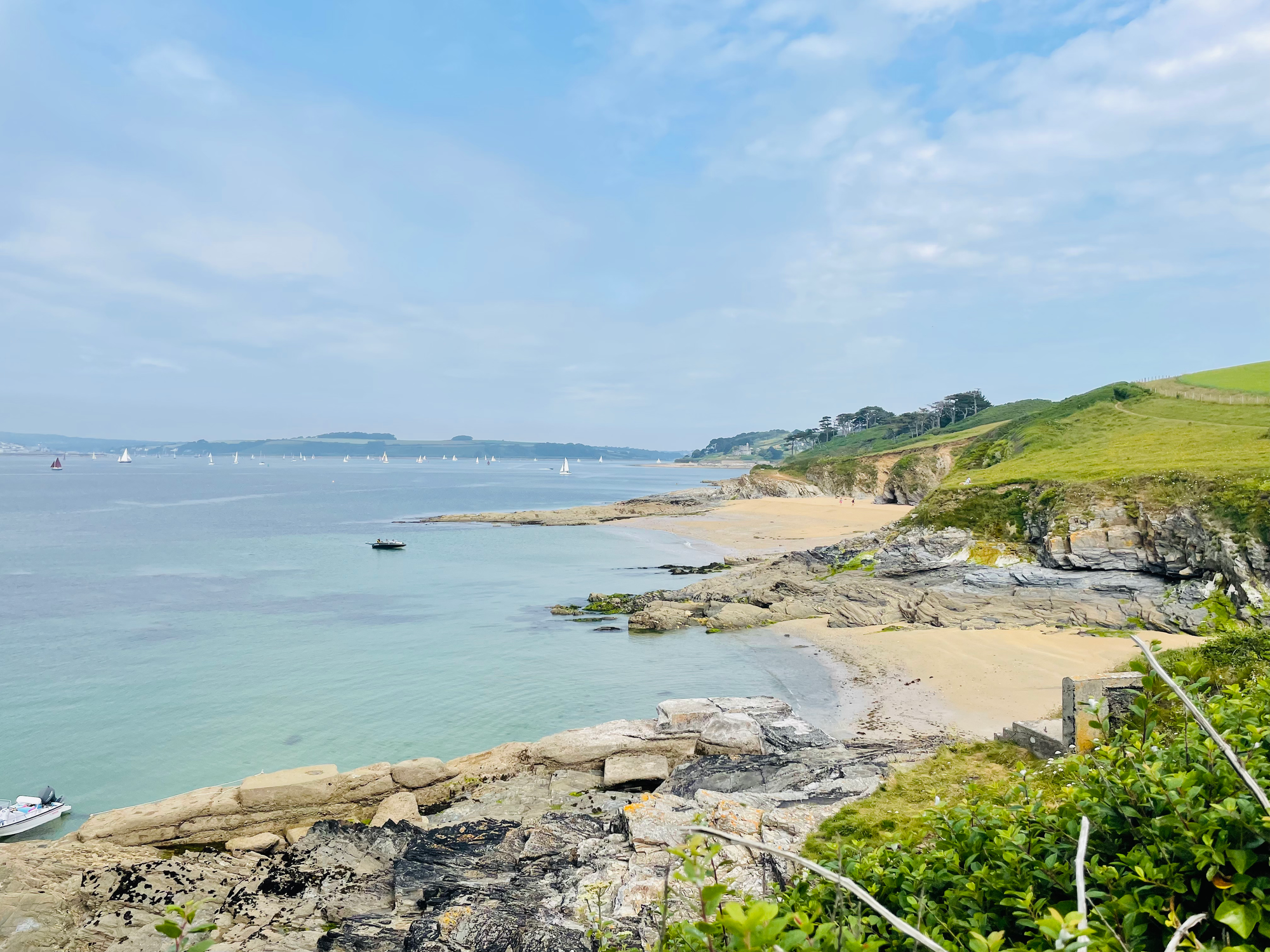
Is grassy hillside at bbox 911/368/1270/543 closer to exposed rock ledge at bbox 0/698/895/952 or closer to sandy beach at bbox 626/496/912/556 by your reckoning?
sandy beach at bbox 626/496/912/556

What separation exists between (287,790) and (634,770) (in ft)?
23.1

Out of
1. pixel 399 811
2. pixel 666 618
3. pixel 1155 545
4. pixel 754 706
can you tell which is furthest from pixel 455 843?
pixel 1155 545

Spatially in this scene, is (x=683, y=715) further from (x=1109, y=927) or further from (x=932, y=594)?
(x=932, y=594)

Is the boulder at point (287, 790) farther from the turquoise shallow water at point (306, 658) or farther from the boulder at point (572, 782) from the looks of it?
the boulder at point (572, 782)

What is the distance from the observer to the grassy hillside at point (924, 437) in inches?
4154

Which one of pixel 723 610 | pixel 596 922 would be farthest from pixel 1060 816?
pixel 723 610

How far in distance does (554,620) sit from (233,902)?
941 inches

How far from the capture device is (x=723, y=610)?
3238 cm

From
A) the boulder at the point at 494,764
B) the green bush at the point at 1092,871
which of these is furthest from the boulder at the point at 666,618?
the green bush at the point at 1092,871

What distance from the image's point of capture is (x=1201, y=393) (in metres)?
54.1

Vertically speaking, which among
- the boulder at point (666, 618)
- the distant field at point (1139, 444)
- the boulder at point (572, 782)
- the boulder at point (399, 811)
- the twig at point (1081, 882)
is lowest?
the boulder at point (666, 618)

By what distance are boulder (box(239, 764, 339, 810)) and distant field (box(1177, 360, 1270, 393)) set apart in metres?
64.5

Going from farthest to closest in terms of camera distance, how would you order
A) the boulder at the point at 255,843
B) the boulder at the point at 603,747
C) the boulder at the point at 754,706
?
the boulder at the point at 754,706, the boulder at the point at 603,747, the boulder at the point at 255,843

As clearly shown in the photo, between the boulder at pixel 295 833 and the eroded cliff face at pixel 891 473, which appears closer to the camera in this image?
the boulder at pixel 295 833
